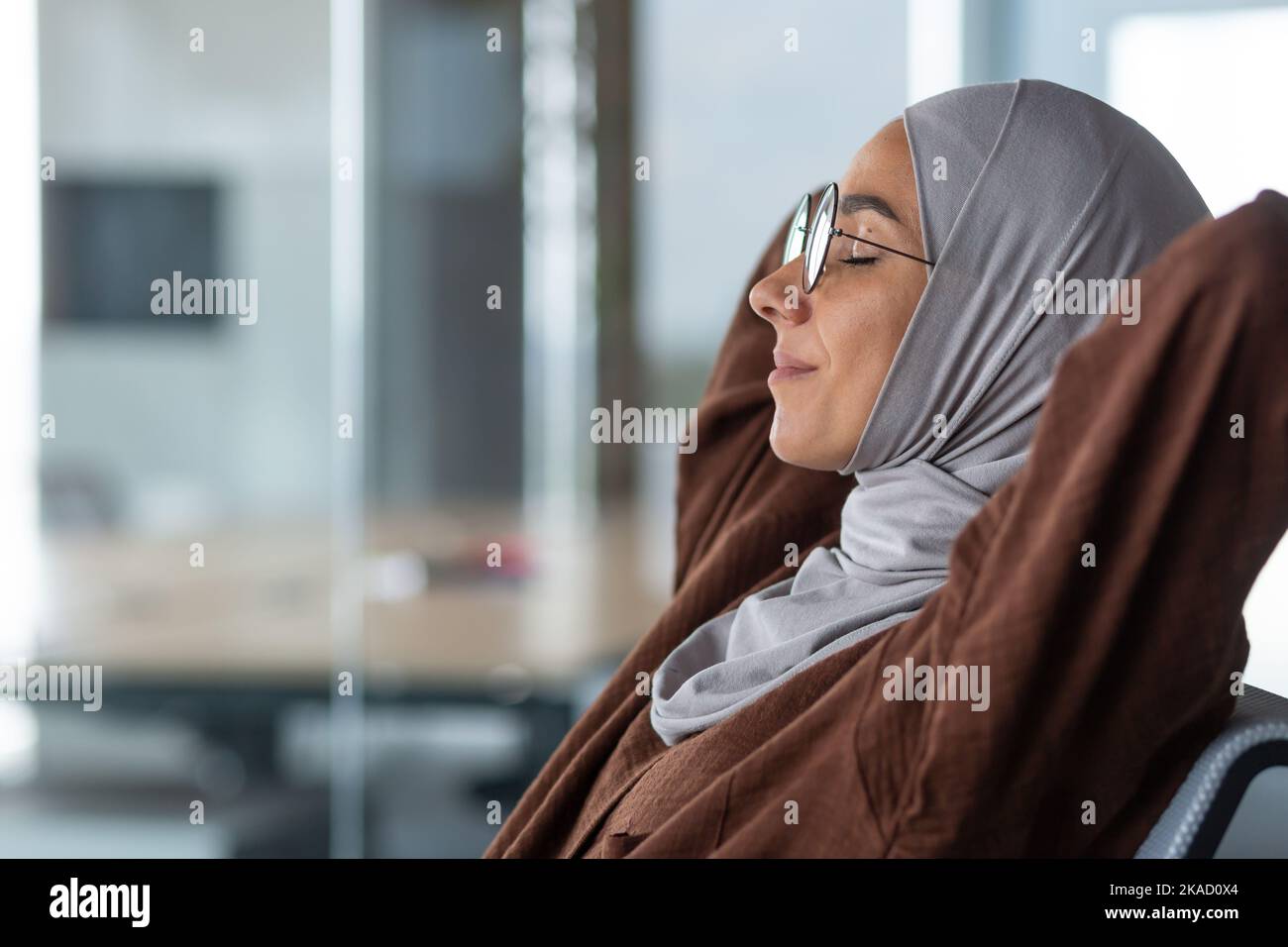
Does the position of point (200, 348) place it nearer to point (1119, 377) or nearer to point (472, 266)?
point (472, 266)

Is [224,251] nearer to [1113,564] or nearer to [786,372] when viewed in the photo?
[786,372]

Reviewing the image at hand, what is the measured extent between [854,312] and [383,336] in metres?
3.95

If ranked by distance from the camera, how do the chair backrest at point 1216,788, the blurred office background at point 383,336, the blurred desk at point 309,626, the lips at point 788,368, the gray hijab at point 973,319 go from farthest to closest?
the blurred office background at point 383,336, the blurred desk at point 309,626, the lips at point 788,368, the gray hijab at point 973,319, the chair backrest at point 1216,788

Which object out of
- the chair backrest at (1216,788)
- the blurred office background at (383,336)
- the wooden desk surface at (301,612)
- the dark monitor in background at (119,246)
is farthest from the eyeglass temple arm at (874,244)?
the dark monitor in background at (119,246)

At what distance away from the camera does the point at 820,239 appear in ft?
3.35

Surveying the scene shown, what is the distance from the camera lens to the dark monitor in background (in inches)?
153

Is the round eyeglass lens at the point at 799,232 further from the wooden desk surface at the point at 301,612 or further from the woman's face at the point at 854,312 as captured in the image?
the wooden desk surface at the point at 301,612

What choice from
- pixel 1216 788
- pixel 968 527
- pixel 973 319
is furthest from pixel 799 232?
pixel 1216 788

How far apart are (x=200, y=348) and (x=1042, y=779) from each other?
11.9ft

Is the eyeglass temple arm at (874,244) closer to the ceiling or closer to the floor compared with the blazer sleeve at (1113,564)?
closer to the ceiling

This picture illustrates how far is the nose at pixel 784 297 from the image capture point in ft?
3.48

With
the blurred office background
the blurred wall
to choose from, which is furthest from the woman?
the blurred wall

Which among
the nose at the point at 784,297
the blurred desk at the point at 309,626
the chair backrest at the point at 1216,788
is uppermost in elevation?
the nose at the point at 784,297
